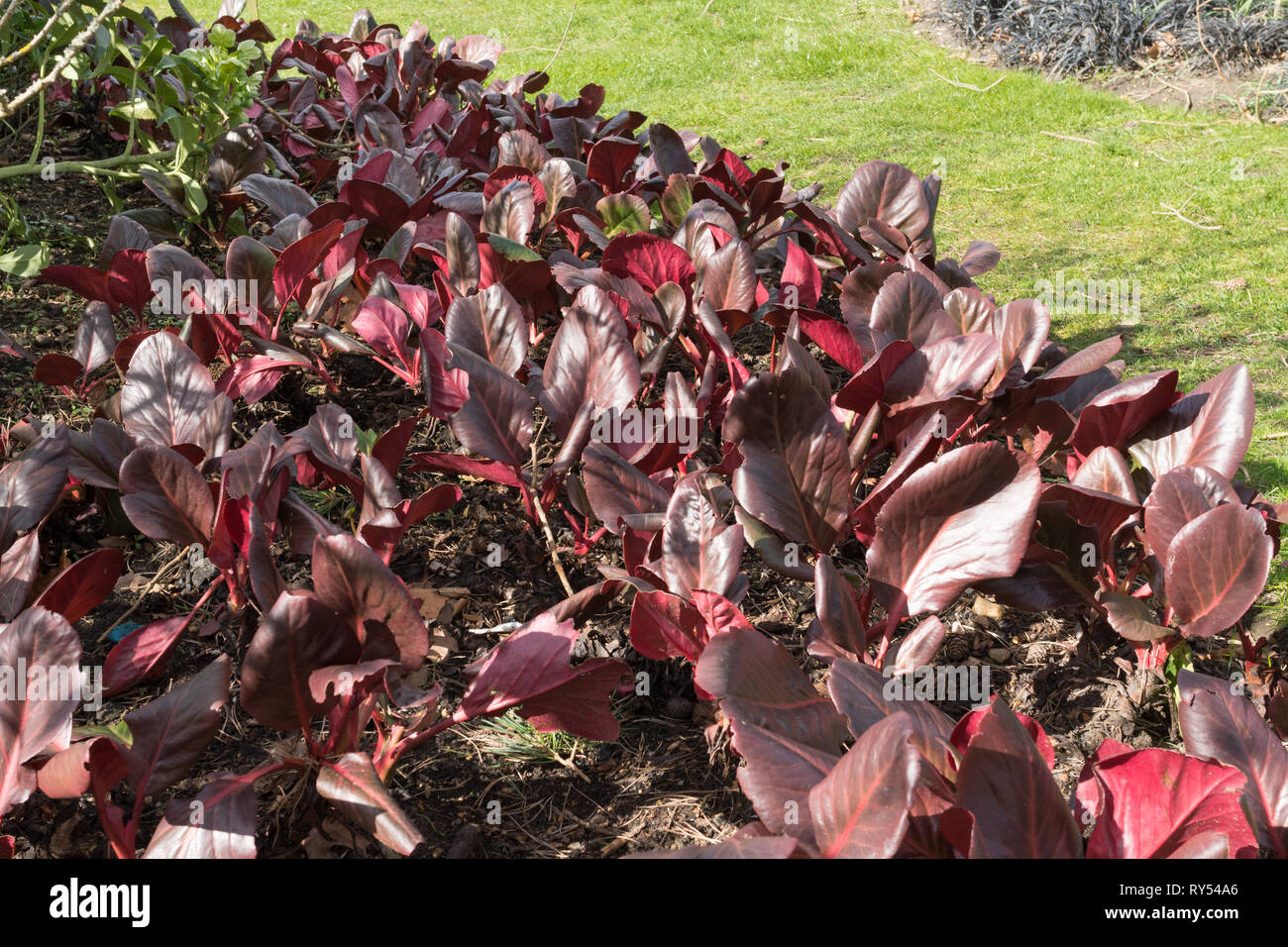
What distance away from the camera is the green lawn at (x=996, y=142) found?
4465 mm

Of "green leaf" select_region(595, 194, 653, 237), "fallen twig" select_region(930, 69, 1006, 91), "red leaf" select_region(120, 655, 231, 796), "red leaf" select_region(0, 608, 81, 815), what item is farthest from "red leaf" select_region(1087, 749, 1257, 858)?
"fallen twig" select_region(930, 69, 1006, 91)

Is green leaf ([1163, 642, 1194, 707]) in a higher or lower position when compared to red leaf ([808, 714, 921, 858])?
lower

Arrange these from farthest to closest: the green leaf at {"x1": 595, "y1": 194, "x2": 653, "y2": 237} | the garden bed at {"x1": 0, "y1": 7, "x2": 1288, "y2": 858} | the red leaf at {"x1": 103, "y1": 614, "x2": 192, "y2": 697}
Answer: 1. the green leaf at {"x1": 595, "y1": 194, "x2": 653, "y2": 237}
2. the red leaf at {"x1": 103, "y1": 614, "x2": 192, "y2": 697}
3. the garden bed at {"x1": 0, "y1": 7, "x2": 1288, "y2": 858}

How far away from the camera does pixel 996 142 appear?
7191 mm


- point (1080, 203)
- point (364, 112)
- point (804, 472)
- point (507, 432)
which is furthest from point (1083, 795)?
point (1080, 203)

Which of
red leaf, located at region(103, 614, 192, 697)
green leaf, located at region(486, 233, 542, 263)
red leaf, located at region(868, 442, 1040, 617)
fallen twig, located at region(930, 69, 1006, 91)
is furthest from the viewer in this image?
fallen twig, located at region(930, 69, 1006, 91)

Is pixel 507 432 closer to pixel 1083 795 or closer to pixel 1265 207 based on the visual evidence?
pixel 1083 795

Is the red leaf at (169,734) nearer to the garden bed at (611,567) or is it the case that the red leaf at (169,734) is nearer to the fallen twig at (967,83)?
the garden bed at (611,567)

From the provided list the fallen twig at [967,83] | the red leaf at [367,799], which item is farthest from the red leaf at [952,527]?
the fallen twig at [967,83]

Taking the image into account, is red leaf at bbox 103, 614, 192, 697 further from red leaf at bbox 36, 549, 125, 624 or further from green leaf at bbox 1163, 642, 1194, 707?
green leaf at bbox 1163, 642, 1194, 707

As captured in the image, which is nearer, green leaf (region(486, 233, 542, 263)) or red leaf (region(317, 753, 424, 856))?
red leaf (region(317, 753, 424, 856))

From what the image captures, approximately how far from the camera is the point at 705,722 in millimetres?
1989

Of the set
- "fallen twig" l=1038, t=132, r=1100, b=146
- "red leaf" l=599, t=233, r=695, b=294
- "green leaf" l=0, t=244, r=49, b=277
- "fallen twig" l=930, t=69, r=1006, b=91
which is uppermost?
"fallen twig" l=930, t=69, r=1006, b=91

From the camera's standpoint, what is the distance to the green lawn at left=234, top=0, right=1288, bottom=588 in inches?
176
